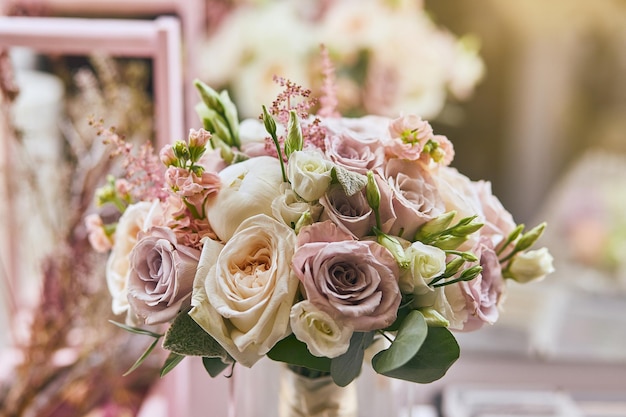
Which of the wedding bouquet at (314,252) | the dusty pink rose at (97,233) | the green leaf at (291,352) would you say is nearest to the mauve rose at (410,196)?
the wedding bouquet at (314,252)

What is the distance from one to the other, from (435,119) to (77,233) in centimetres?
68

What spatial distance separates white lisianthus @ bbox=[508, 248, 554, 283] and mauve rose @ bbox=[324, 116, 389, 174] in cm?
16

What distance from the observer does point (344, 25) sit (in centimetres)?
117

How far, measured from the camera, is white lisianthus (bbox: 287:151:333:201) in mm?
514

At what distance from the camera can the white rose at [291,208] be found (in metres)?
0.52

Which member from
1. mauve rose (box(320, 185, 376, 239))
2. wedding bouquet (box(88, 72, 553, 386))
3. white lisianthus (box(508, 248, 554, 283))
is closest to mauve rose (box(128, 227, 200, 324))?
wedding bouquet (box(88, 72, 553, 386))

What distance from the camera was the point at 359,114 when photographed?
1173 millimetres

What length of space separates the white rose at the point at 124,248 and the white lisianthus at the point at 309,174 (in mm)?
144

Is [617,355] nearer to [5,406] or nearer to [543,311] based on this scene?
[543,311]

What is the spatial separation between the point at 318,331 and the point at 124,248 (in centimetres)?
21

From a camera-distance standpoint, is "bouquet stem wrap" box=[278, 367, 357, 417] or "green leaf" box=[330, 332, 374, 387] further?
"bouquet stem wrap" box=[278, 367, 357, 417]

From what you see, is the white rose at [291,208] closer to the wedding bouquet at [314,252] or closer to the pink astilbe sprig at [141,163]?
the wedding bouquet at [314,252]

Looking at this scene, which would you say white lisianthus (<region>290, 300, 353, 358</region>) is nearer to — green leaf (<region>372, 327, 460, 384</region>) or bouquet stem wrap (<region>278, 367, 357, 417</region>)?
green leaf (<region>372, 327, 460, 384</region>)

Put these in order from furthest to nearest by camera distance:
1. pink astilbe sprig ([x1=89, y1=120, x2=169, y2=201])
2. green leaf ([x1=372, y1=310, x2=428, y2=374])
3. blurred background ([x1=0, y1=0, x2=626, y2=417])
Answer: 1. blurred background ([x1=0, y1=0, x2=626, y2=417])
2. pink astilbe sprig ([x1=89, y1=120, x2=169, y2=201])
3. green leaf ([x1=372, y1=310, x2=428, y2=374])
